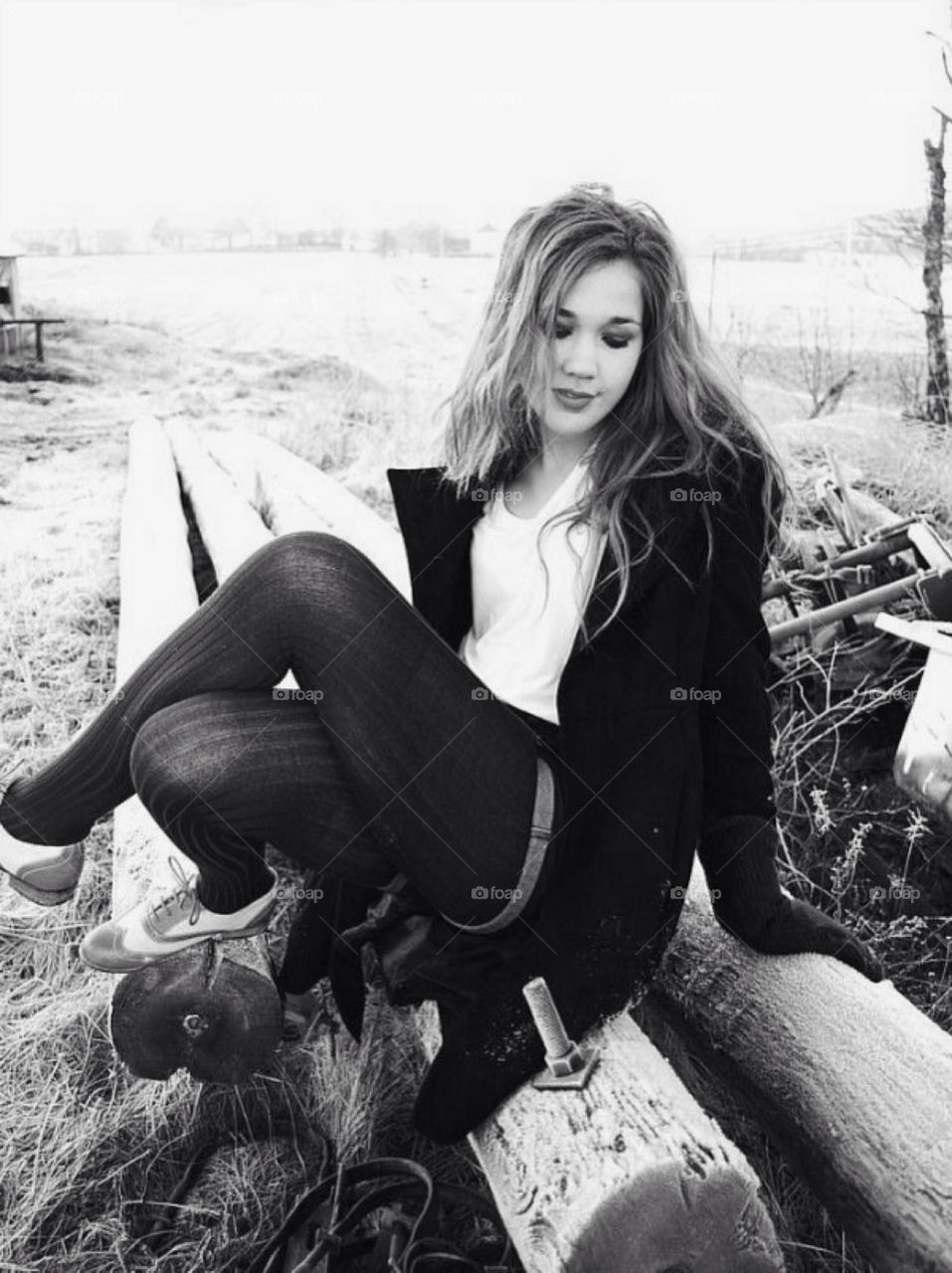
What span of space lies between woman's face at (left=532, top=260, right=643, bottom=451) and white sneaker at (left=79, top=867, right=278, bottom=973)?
0.99m

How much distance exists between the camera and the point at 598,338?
5.90 feet

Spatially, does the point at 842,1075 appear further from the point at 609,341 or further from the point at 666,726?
the point at 609,341

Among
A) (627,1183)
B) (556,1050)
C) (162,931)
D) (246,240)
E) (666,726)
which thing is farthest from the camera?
(246,240)

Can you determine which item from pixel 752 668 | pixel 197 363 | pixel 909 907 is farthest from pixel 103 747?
pixel 197 363

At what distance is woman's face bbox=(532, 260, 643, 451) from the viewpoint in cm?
178

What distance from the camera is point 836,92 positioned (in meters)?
4.89

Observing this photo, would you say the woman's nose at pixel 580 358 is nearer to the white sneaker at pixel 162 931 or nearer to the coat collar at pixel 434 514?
the coat collar at pixel 434 514

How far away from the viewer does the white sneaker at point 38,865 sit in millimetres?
1862

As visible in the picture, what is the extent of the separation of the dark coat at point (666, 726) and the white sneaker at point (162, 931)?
389 mm

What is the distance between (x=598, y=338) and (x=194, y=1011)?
49.6 inches

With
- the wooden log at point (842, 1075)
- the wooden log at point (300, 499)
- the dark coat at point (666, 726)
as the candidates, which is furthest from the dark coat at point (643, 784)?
the wooden log at point (300, 499)

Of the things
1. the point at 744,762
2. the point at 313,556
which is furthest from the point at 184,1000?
the point at 744,762

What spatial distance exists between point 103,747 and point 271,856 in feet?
3.16

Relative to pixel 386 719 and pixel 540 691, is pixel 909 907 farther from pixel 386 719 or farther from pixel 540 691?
pixel 386 719
